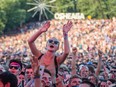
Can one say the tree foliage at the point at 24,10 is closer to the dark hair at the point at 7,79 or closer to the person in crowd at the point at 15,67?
the person in crowd at the point at 15,67

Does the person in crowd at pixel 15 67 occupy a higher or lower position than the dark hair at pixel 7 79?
lower

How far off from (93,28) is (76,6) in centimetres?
3064

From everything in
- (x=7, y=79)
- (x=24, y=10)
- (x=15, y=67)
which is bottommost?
(x=24, y=10)

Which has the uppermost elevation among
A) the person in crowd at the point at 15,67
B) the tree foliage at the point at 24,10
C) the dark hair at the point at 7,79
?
the dark hair at the point at 7,79

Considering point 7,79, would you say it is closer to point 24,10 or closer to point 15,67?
point 15,67

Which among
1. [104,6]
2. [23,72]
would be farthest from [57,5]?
[23,72]

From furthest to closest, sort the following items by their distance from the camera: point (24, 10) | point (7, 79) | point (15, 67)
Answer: point (24, 10), point (15, 67), point (7, 79)

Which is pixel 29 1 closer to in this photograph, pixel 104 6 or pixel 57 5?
pixel 57 5

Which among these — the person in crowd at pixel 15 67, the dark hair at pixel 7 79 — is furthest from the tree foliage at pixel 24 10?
the dark hair at pixel 7 79

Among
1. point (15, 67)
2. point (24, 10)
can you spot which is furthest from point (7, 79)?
point (24, 10)

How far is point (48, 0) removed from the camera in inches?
3553

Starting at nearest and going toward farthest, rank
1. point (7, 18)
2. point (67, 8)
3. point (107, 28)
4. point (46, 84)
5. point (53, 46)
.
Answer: point (46, 84) → point (53, 46) → point (107, 28) → point (7, 18) → point (67, 8)

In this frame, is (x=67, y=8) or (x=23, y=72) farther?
(x=67, y=8)

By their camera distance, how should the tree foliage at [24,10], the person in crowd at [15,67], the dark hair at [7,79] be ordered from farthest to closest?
the tree foliage at [24,10]
the person in crowd at [15,67]
the dark hair at [7,79]
